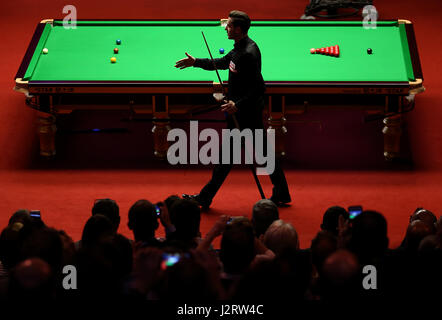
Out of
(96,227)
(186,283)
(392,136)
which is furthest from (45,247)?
(392,136)

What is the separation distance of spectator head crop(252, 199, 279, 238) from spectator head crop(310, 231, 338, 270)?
→ 3.13 ft

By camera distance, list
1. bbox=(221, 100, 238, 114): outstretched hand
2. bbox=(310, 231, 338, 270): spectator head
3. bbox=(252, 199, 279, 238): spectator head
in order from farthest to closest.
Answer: bbox=(221, 100, 238, 114): outstretched hand
bbox=(252, 199, 279, 238): spectator head
bbox=(310, 231, 338, 270): spectator head

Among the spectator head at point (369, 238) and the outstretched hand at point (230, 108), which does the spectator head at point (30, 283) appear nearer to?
the spectator head at point (369, 238)

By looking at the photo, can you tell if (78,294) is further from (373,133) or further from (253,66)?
(373,133)

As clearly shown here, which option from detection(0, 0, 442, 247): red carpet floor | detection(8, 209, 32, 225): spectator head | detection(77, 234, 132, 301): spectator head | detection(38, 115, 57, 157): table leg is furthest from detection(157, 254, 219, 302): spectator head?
detection(38, 115, 57, 157): table leg

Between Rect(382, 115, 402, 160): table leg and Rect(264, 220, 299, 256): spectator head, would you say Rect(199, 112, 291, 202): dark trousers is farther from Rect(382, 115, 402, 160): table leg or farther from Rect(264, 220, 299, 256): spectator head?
Rect(264, 220, 299, 256): spectator head

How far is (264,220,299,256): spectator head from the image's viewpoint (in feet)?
16.0

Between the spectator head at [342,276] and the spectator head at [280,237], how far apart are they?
3.35 feet

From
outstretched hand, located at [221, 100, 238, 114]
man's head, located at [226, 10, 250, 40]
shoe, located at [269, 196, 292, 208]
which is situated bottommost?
shoe, located at [269, 196, 292, 208]

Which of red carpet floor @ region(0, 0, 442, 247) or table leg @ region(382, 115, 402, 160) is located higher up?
table leg @ region(382, 115, 402, 160)

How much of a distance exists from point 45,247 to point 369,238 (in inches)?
67.8

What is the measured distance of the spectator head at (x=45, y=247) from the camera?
4078 mm

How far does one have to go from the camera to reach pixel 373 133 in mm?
8820

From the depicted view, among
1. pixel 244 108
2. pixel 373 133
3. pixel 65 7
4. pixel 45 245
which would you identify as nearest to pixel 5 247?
pixel 45 245
